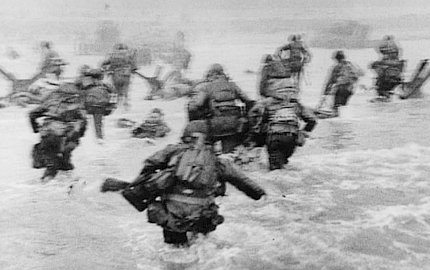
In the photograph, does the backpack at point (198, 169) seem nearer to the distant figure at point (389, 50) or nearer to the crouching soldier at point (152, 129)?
the crouching soldier at point (152, 129)

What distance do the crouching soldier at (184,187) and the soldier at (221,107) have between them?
7.71 ft

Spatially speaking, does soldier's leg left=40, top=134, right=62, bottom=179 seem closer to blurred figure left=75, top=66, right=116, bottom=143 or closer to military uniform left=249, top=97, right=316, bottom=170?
blurred figure left=75, top=66, right=116, bottom=143

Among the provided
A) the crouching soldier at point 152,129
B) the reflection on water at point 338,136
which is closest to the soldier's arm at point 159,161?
the reflection on water at point 338,136

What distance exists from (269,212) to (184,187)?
1.67 m

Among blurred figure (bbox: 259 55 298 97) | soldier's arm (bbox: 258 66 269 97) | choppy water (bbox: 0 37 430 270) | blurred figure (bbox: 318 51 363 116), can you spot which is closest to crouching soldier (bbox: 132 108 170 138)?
choppy water (bbox: 0 37 430 270)

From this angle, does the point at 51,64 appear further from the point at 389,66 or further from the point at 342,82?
the point at 389,66

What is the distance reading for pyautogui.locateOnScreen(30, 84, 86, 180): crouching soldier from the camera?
25.9 ft

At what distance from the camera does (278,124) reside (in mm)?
7992

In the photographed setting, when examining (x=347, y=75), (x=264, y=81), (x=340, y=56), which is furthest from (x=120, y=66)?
(x=264, y=81)

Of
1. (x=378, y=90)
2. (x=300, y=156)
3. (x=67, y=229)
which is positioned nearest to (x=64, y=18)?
(x=378, y=90)

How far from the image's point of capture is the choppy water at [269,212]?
18.0 ft

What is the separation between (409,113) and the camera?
12.9m

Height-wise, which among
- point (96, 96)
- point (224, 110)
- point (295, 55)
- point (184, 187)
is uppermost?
point (184, 187)

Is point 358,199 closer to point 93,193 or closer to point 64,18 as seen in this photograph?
point 93,193
